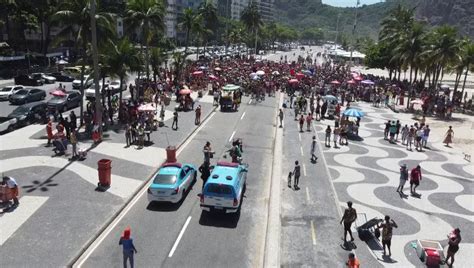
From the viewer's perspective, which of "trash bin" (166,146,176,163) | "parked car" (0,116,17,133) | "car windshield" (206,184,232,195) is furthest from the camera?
"parked car" (0,116,17,133)

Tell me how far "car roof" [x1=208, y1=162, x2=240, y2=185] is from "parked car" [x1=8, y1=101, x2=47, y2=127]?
1839 cm

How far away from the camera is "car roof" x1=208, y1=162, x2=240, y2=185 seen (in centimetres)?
1811

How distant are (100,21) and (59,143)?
870 centimetres

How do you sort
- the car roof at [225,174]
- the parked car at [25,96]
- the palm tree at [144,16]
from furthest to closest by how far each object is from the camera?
1. the palm tree at [144,16]
2. the parked car at [25,96]
3. the car roof at [225,174]

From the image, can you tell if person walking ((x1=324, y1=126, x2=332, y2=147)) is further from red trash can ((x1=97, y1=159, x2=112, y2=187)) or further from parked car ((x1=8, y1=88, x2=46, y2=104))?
parked car ((x1=8, y1=88, x2=46, y2=104))

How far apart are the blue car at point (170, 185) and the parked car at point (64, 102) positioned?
64.0ft

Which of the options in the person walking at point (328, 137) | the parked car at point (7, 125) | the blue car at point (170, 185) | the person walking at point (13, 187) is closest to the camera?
the person walking at point (13, 187)

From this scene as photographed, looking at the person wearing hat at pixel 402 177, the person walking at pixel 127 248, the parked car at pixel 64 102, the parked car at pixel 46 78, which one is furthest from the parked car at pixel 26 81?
the person walking at pixel 127 248

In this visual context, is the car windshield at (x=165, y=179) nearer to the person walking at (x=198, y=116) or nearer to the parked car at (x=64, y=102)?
the person walking at (x=198, y=116)

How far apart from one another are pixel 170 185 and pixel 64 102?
2256 cm

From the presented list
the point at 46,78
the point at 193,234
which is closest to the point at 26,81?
the point at 46,78

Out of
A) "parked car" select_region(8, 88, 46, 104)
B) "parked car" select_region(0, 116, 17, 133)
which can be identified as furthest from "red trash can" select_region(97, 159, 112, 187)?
"parked car" select_region(8, 88, 46, 104)

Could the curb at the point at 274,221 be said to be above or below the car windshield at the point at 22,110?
below

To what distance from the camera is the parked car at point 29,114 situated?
3188 centimetres
